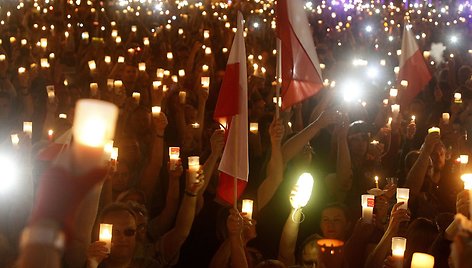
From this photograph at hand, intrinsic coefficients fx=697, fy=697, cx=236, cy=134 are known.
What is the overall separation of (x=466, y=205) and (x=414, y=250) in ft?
1.52

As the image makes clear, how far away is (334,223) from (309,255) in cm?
34

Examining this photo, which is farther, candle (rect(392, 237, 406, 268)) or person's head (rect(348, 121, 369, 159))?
person's head (rect(348, 121, 369, 159))

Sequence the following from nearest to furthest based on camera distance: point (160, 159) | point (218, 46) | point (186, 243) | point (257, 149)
→ point (186, 243) → point (160, 159) → point (257, 149) → point (218, 46)

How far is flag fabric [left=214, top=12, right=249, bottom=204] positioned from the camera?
514 centimetres

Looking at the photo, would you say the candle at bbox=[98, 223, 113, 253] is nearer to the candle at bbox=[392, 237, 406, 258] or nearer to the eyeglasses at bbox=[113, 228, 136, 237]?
the eyeglasses at bbox=[113, 228, 136, 237]

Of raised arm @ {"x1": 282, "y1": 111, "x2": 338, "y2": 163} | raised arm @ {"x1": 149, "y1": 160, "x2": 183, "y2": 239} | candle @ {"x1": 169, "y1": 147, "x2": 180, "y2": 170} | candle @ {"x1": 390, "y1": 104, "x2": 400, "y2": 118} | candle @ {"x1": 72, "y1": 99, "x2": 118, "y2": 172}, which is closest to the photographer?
candle @ {"x1": 72, "y1": 99, "x2": 118, "y2": 172}

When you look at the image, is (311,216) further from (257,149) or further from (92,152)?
(92,152)

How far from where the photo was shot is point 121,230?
418 cm

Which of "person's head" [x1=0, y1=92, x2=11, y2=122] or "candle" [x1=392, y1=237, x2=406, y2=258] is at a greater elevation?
"person's head" [x1=0, y1=92, x2=11, y2=122]

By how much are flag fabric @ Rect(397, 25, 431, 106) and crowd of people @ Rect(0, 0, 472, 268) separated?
0.20 metres

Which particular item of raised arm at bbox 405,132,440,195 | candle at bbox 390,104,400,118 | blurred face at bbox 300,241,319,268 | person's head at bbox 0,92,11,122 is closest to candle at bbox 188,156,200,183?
blurred face at bbox 300,241,319,268

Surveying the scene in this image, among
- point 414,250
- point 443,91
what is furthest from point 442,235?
point 443,91

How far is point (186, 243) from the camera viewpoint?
214 inches

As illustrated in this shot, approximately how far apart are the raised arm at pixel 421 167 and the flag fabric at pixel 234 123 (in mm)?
1770
